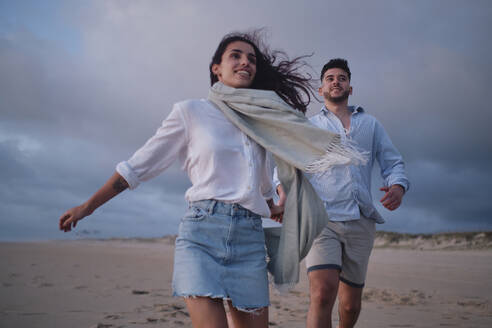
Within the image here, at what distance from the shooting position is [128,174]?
202cm

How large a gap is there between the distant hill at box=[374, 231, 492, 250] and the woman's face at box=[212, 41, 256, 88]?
1484 centimetres

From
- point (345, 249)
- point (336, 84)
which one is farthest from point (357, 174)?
point (336, 84)

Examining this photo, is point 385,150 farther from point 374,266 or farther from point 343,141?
point 374,266

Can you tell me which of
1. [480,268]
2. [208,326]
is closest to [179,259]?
[208,326]

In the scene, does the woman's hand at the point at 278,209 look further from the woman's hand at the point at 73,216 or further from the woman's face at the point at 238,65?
the woman's hand at the point at 73,216

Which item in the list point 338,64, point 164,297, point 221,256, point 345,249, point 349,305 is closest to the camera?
point 221,256

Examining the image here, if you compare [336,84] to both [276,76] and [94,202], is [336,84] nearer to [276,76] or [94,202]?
[276,76]

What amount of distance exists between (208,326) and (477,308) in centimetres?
550

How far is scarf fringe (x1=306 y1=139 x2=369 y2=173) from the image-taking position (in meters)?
2.25

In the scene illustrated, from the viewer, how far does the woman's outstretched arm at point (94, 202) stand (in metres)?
1.95


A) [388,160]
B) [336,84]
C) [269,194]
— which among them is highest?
[336,84]

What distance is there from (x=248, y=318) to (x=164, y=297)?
4836 millimetres

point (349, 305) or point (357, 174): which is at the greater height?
point (357, 174)

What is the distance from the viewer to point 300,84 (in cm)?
284
